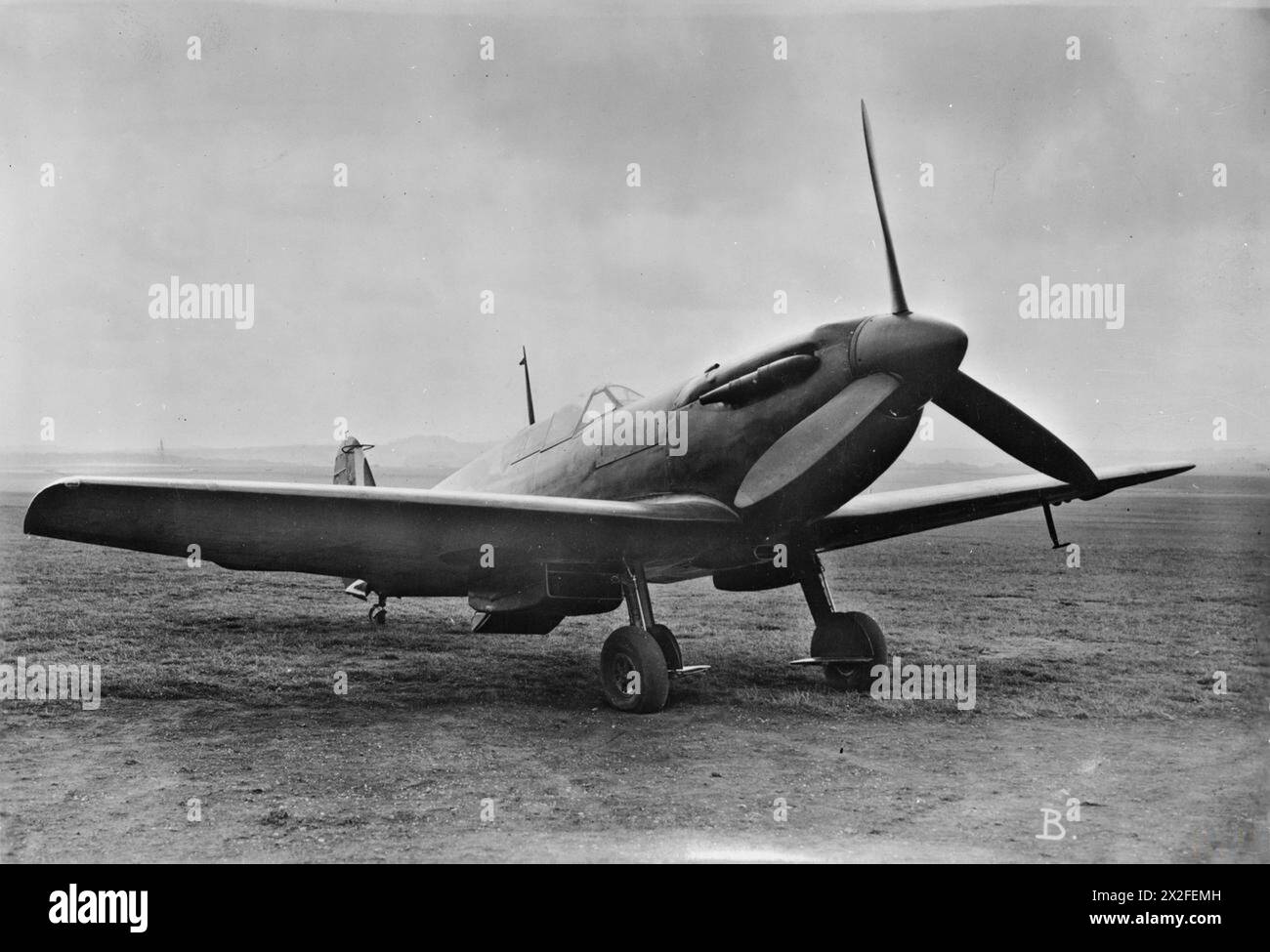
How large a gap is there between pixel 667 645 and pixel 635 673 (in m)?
0.57

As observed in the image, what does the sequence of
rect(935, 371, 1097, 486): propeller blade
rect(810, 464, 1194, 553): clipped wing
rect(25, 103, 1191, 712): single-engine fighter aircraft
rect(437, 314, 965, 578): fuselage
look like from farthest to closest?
rect(810, 464, 1194, 553): clipped wing < rect(935, 371, 1097, 486): propeller blade < rect(437, 314, 965, 578): fuselage < rect(25, 103, 1191, 712): single-engine fighter aircraft

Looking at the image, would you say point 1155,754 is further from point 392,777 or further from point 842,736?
point 392,777

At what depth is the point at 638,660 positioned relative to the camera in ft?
19.0

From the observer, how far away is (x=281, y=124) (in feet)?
15.8

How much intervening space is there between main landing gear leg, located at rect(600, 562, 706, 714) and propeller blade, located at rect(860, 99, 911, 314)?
2501mm

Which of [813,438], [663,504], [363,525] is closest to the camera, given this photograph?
[363,525]

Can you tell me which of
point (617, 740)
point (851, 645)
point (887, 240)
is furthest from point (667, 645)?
point (887, 240)

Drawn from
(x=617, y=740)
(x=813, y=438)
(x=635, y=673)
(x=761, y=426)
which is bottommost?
(x=617, y=740)

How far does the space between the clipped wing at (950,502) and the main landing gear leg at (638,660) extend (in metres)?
1.44

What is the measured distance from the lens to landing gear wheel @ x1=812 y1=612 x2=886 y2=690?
6.46 meters

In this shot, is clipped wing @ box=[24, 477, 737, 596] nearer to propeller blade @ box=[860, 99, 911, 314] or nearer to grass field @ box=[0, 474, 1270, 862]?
grass field @ box=[0, 474, 1270, 862]

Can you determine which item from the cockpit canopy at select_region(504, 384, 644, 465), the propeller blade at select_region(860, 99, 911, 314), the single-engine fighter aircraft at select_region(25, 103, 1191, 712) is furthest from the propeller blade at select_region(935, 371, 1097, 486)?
the cockpit canopy at select_region(504, 384, 644, 465)

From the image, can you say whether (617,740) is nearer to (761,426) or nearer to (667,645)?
(667,645)

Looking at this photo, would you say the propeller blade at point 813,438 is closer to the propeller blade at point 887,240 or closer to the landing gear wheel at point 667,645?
the propeller blade at point 887,240
